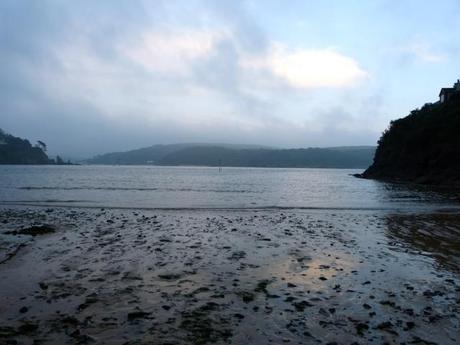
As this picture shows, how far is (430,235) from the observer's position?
19.9 meters

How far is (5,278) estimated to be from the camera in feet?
35.3

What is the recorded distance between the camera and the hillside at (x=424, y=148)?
3086 inches

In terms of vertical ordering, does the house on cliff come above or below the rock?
above

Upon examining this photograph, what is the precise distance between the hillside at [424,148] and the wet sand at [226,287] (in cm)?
6570

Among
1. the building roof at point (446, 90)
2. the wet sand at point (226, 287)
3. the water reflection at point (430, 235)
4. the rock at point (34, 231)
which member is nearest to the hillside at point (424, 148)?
the building roof at point (446, 90)

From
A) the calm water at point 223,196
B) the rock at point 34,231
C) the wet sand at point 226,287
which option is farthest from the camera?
the calm water at point 223,196

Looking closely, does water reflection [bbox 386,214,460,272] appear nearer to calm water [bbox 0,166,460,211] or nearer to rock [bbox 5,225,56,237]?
calm water [bbox 0,166,460,211]

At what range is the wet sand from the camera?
721 cm

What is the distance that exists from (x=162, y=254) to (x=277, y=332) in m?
7.45

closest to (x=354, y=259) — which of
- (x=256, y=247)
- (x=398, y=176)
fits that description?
(x=256, y=247)

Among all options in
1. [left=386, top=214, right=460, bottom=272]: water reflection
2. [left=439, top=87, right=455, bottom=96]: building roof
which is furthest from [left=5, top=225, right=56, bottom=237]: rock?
[left=439, top=87, right=455, bottom=96]: building roof

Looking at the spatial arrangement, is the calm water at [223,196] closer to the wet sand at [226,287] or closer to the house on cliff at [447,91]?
the wet sand at [226,287]

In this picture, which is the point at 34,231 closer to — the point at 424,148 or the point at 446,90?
the point at 424,148

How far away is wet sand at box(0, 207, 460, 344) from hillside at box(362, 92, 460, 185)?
6570 cm
